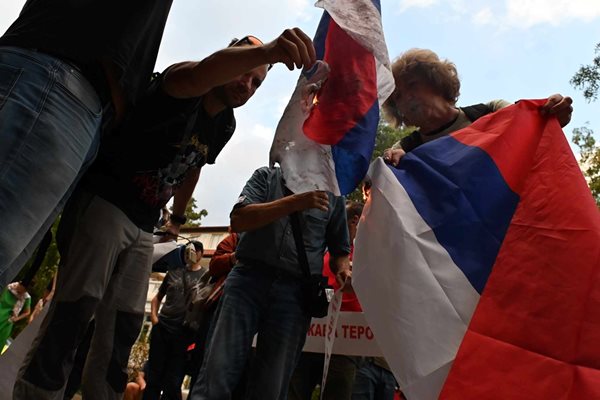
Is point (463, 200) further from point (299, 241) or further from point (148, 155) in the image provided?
point (148, 155)

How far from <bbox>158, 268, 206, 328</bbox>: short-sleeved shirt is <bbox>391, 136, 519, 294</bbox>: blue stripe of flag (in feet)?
10.4

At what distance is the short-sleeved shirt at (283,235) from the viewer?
2922mm

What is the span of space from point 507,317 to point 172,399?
3.71 m

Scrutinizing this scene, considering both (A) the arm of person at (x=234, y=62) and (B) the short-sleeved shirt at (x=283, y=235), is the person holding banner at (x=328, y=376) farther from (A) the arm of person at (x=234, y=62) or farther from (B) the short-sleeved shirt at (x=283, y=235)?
(A) the arm of person at (x=234, y=62)

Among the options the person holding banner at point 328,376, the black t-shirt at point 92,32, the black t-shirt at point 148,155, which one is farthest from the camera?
the person holding banner at point 328,376

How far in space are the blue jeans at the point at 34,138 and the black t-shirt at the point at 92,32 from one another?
0.17 ft

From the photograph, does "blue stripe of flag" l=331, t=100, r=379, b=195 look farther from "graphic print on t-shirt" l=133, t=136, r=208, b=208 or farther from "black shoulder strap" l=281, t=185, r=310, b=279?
"graphic print on t-shirt" l=133, t=136, r=208, b=208

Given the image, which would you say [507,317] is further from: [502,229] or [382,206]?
[382,206]

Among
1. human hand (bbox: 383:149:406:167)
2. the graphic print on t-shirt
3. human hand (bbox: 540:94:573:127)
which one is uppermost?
human hand (bbox: 540:94:573:127)

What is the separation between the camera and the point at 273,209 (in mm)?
2863

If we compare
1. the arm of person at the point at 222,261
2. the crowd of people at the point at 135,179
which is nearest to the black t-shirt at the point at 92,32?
the crowd of people at the point at 135,179

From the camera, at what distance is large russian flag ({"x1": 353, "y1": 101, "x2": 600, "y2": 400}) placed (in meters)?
1.96

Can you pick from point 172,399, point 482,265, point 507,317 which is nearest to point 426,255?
point 482,265

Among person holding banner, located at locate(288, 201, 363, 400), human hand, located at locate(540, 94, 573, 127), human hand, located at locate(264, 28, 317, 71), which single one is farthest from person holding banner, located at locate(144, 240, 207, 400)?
human hand, located at locate(264, 28, 317, 71)
